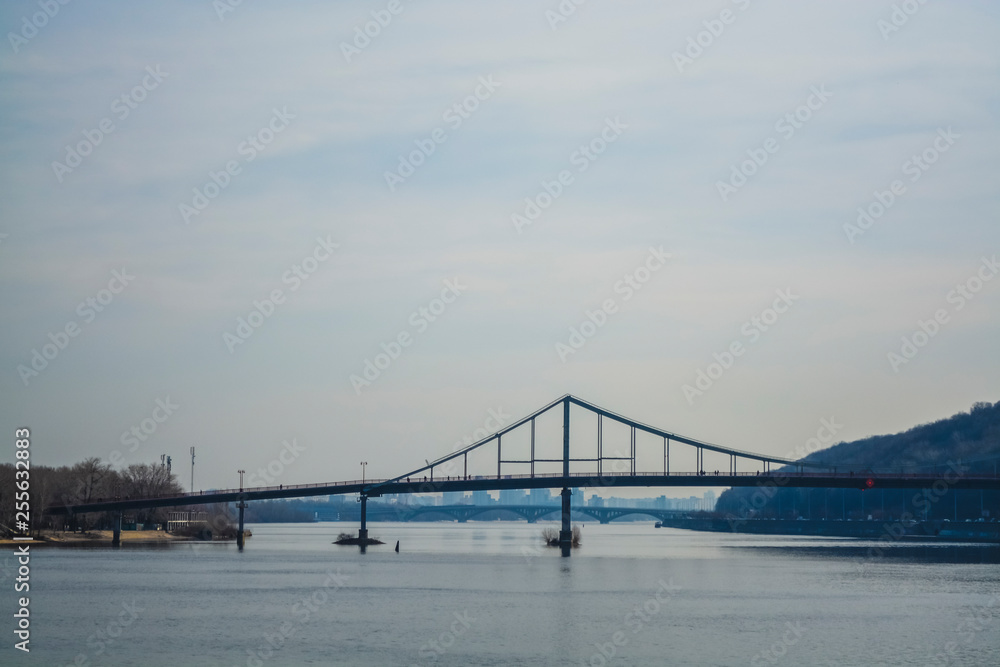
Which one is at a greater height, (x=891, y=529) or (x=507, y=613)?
(x=507, y=613)

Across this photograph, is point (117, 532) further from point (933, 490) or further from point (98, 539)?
point (933, 490)

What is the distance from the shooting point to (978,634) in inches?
1916

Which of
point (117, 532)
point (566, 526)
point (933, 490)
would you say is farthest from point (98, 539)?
point (933, 490)

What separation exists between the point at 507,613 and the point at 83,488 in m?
87.1

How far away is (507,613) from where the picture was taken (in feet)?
181

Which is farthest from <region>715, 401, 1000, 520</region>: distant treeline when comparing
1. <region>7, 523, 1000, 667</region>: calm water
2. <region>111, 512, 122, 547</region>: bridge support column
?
<region>111, 512, 122, 547</region>: bridge support column

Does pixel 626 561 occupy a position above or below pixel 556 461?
below

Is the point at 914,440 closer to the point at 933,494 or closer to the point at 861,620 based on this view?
the point at 933,494

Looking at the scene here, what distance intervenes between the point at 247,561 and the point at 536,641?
53539 millimetres

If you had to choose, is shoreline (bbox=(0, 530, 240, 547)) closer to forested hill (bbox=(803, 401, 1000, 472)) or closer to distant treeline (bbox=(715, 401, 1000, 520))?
distant treeline (bbox=(715, 401, 1000, 520))

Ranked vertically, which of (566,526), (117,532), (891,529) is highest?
(566,526)

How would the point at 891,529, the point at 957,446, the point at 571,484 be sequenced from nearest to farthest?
the point at 571,484, the point at 891,529, the point at 957,446

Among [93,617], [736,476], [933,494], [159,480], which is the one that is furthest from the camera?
[933,494]

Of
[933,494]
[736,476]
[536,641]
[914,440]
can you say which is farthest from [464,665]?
[914,440]
